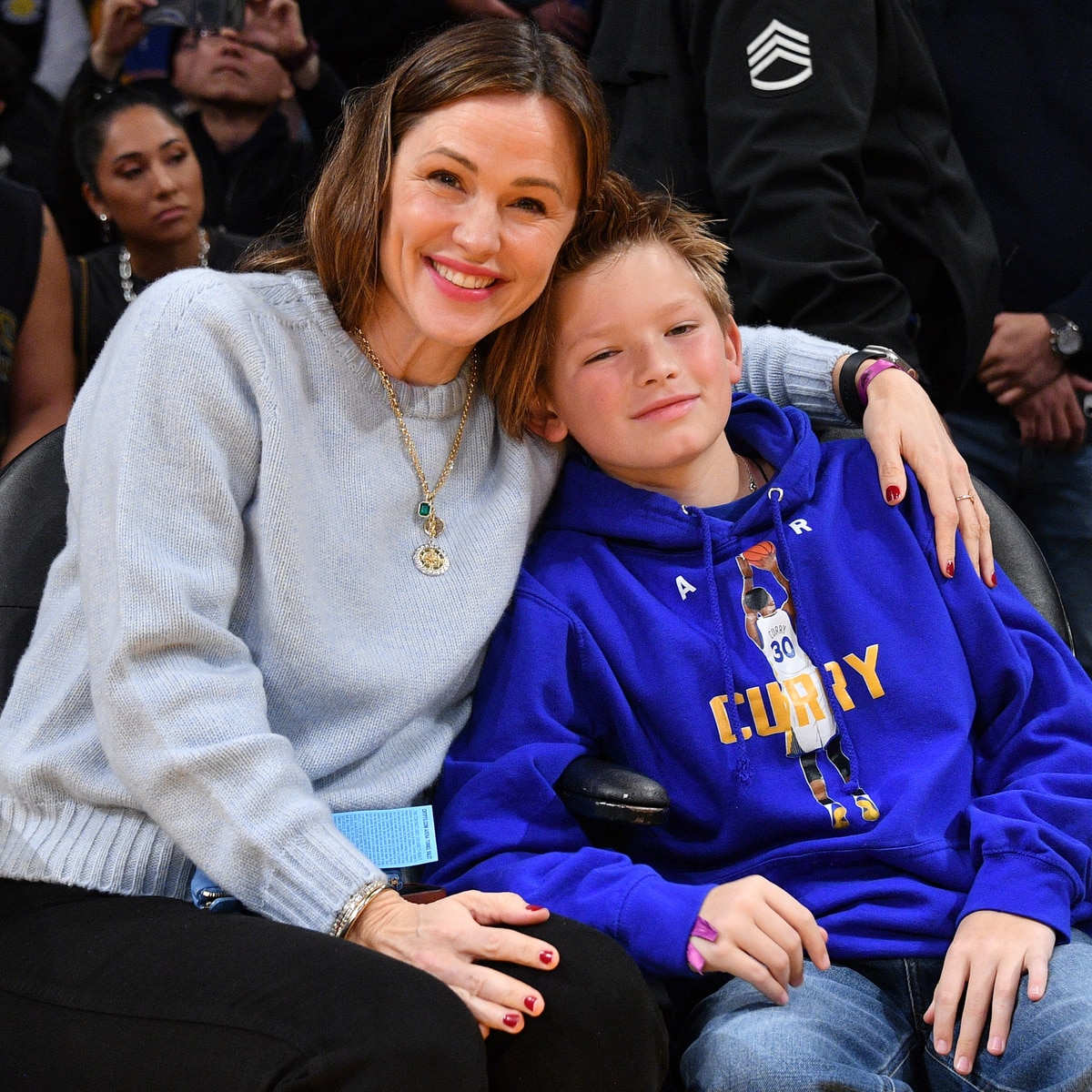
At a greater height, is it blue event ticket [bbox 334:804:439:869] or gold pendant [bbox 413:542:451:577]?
gold pendant [bbox 413:542:451:577]

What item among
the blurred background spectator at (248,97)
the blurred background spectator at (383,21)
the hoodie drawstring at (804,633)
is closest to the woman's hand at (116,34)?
the blurred background spectator at (248,97)

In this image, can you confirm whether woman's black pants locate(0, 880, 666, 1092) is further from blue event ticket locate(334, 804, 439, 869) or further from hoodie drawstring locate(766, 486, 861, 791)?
hoodie drawstring locate(766, 486, 861, 791)

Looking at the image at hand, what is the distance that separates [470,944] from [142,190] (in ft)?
5.60

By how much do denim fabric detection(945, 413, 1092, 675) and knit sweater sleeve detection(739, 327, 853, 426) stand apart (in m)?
0.70

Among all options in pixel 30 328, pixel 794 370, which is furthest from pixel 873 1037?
pixel 30 328

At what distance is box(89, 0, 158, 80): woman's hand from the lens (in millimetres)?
2395

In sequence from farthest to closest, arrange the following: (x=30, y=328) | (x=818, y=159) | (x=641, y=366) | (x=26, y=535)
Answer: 1. (x=30, y=328)
2. (x=818, y=159)
3. (x=641, y=366)
4. (x=26, y=535)

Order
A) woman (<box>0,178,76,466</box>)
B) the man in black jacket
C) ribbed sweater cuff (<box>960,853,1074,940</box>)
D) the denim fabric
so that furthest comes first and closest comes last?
the denim fabric → woman (<box>0,178,76,466</box>) → the man in black jacket → ribbed sweater cuff (<box>960,853,1074,940</box>)

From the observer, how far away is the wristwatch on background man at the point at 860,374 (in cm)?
173

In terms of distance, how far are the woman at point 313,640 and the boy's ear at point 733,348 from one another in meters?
0.23

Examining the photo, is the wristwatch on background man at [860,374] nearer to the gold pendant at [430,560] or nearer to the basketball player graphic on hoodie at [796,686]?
the basketball player graphic on hoodie at [796,686]

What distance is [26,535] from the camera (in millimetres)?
1466

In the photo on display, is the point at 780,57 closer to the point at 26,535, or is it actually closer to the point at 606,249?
the point at 606,249

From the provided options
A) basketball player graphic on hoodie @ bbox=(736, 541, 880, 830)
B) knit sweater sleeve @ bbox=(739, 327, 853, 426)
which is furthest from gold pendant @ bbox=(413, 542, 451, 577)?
knit sweater sleeve @ bbox=(739, 327, 853, 426)
